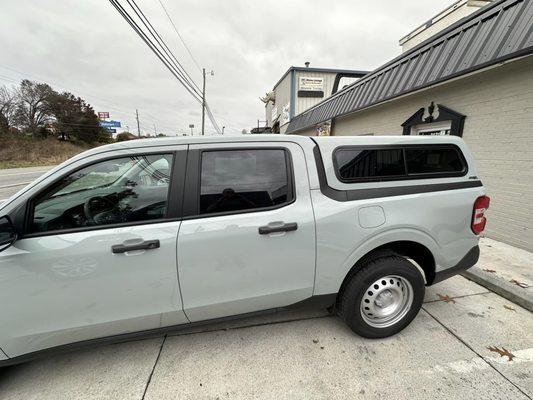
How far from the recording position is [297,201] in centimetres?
191

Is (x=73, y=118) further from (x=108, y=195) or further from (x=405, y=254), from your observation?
(x=405, y=254)

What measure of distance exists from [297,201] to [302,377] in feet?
4.34

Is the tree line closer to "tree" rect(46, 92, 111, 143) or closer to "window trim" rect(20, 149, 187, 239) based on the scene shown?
"tree" rect(46, 92, 111, 143)

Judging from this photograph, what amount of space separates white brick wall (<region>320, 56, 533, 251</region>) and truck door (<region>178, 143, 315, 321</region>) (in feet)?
13.3

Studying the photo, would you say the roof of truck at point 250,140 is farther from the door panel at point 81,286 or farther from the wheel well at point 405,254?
the wheel well at point 405,254

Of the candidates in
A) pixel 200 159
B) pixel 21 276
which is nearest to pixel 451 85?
pixel 200 159

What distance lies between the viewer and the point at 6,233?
4.88 feet

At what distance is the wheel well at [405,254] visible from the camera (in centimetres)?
214

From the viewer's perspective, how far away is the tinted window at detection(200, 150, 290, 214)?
1.83m

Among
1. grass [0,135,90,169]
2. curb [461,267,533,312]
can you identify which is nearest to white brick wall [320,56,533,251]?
curb [461,267,533,312]

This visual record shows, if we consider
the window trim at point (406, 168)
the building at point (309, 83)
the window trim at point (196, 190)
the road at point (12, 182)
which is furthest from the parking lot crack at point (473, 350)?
the building at point (309, 83)

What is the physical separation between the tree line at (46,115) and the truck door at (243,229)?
44182 mm

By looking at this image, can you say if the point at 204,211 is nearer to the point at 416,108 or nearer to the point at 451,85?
the point at 451,85

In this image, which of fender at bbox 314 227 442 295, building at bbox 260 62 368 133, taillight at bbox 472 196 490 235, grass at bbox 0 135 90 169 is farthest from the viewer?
grass at bbox 0 135 90 169
